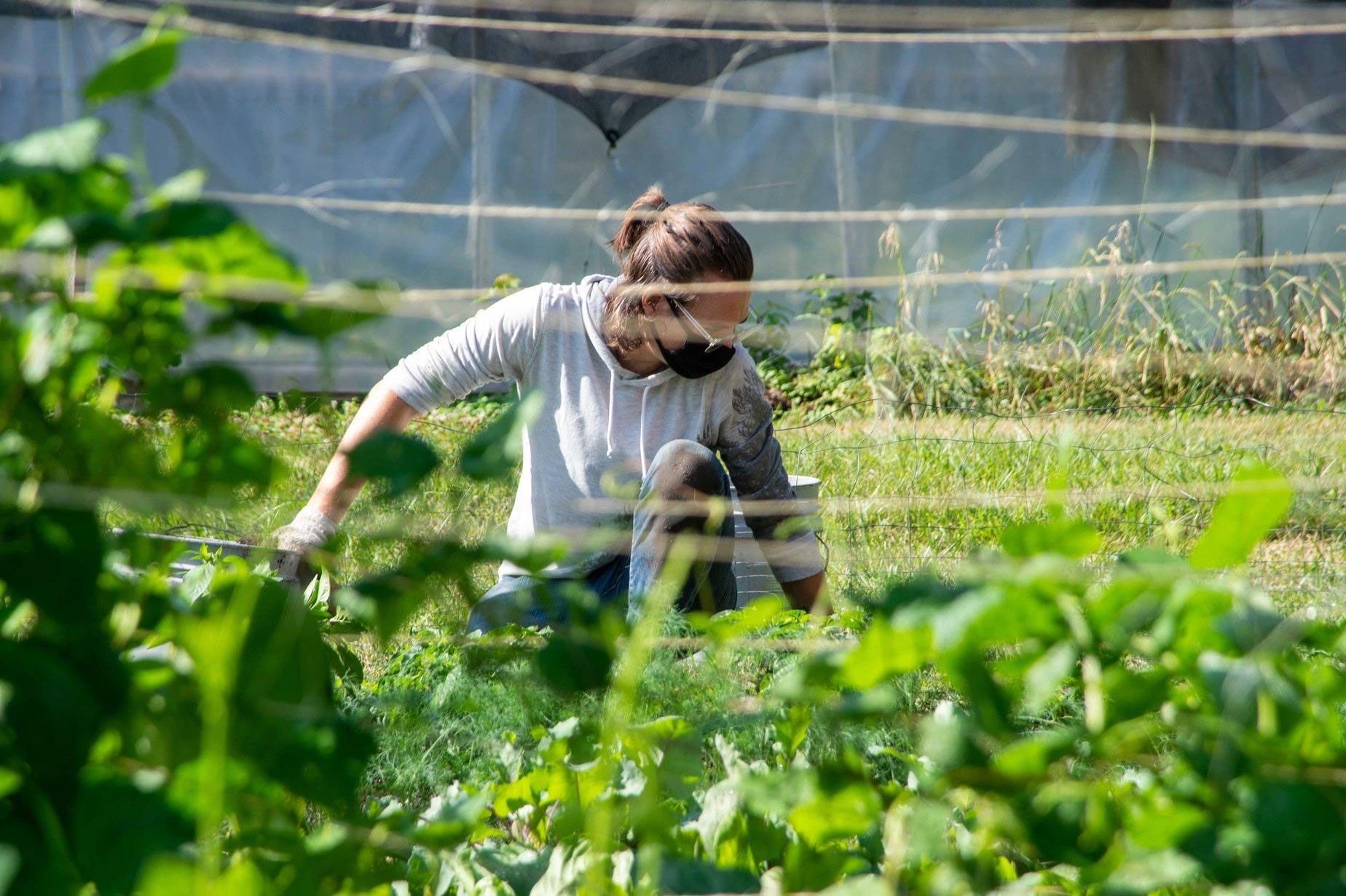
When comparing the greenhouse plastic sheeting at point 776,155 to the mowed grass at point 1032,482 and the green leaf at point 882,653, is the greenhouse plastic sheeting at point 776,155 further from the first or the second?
the green leaf at point 882,653

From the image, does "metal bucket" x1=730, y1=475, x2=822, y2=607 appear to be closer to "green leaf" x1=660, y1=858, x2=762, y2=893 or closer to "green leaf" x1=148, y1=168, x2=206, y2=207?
"green leaf" x1=660, y1=858, x2=762, y2=893

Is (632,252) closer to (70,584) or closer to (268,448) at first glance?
(268,448)

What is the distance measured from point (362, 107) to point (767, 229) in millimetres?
2102

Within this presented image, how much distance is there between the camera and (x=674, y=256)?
6.02 feet

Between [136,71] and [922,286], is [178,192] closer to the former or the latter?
[136,71]

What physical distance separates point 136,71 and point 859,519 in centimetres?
242

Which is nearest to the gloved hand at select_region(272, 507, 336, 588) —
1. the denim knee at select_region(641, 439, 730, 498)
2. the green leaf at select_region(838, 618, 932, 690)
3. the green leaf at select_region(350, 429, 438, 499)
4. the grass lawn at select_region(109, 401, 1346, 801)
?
the grass lawn at select_region(109, 401, 1346, 801)

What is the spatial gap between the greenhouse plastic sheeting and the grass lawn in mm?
1272

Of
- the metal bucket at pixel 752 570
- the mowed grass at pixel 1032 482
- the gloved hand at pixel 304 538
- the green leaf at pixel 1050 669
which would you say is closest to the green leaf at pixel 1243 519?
the green leaf at pixel 1050 669

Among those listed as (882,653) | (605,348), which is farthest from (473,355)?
(882,653)

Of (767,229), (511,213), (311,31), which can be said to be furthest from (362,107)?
(511,213)

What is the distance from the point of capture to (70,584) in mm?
462

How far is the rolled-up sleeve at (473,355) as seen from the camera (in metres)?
1.75

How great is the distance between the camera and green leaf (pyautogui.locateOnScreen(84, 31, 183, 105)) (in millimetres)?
404
